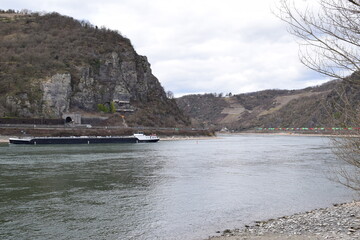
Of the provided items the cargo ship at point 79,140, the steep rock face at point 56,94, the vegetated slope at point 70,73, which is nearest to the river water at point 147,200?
the cargo ship at point 79,140

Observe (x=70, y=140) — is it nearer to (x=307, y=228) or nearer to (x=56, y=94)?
(x=56, y=94)

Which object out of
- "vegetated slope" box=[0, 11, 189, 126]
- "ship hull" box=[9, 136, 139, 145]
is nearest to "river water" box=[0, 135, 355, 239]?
"ship hull" box=[9, 136, 139, 145]

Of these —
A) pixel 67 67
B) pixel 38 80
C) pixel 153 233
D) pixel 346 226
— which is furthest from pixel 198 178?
pixel 67 67

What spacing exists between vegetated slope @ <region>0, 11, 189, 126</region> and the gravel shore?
3869 inches

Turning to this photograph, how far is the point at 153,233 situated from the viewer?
1416cm

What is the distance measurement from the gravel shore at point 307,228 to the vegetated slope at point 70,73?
322 ft

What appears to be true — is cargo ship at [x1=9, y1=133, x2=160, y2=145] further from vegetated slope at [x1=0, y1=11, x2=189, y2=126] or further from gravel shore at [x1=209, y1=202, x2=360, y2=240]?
gravel shore at [x1=209, y1=202, x2=360, y2=240]

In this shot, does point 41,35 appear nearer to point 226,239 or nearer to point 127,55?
point 127,55

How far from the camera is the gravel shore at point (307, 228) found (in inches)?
466

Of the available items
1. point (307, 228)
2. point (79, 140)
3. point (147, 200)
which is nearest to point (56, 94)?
point (79, 140)

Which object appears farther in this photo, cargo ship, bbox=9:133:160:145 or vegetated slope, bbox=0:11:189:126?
vegetated slope, bbox=0:11:189:126

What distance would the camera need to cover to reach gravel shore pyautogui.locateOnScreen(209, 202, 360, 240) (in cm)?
1183

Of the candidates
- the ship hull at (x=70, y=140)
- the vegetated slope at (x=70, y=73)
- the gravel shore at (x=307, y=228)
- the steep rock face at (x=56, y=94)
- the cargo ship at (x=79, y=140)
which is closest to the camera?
the gravel shore at (x=307, y=228)

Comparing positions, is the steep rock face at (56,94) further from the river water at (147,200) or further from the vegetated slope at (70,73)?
the river water at (147,200)
